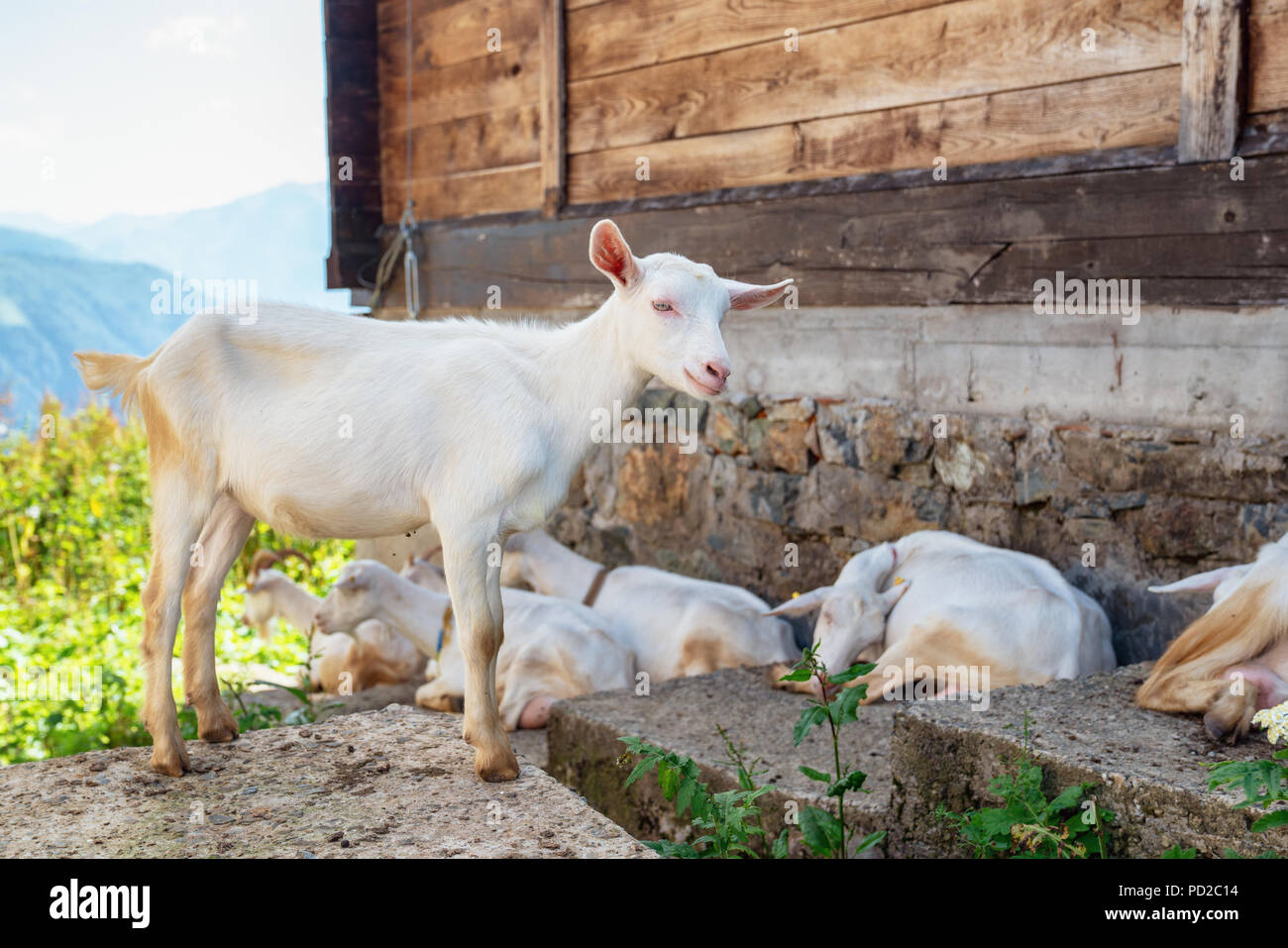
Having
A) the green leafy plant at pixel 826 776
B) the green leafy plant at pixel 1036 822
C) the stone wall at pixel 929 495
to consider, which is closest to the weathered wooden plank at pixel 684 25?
the stone wall at pixel 929 495

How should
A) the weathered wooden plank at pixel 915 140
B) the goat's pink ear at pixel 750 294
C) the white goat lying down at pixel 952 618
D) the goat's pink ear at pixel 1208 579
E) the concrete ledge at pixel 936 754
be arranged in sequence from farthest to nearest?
the weathered wooden plank at pixel 915 140
the white goat lying down at pixel 952 618
the goat's pink ear at pixel 1208 579
the goat's pink ear at pixel 750 294
the concrete ledge at pixel 936 754

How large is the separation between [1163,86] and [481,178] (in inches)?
175

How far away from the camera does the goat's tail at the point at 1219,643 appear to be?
3.48 meters

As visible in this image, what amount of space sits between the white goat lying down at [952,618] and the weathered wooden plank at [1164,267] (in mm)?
1084

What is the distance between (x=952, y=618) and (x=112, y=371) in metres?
3.03

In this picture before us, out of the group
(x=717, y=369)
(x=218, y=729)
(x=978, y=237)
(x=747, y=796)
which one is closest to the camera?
(x=717, y=369)

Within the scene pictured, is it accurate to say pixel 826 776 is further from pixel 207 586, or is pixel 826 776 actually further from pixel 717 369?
pixel 207 586

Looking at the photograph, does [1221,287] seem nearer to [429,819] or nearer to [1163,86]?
[1163,86]

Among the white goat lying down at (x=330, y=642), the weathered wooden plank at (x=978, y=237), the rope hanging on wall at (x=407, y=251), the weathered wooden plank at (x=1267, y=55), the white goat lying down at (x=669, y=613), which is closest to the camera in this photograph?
the weathered wooden plank at (x=1267, y=55)

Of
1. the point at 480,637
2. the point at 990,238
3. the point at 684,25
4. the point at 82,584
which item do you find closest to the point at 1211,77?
the point at 990,238

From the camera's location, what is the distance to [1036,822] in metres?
3.08

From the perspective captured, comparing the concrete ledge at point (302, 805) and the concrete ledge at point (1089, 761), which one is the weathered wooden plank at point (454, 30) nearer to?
the concrete ledge at point (302, 805)

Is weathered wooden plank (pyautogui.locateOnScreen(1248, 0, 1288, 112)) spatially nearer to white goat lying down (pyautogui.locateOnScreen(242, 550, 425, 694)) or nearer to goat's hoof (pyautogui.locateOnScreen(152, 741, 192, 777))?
goat's hoof (pyautogui.locateOnScreen(152, 741, 192, 777))

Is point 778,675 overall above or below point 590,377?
below
